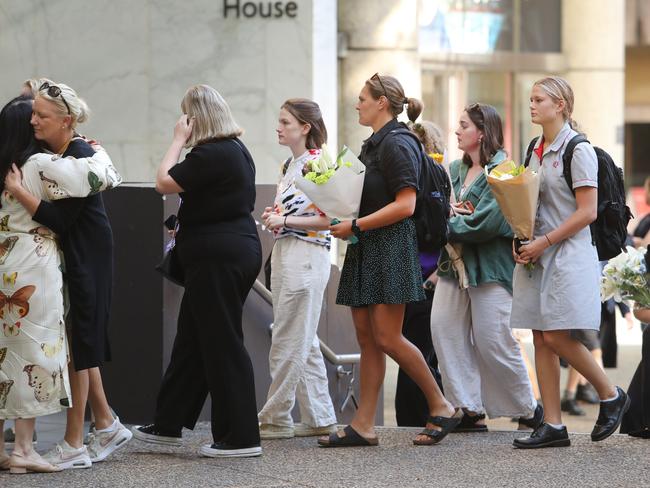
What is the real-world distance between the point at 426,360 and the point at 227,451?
78.8 inches

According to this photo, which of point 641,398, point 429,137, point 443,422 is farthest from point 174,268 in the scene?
point 641,398

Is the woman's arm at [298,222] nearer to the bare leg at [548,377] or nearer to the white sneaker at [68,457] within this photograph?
the bare leg at [548,377]

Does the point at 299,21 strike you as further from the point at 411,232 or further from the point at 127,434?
the point at 127,434

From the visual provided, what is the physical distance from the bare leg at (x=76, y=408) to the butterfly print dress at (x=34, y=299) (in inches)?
7.1

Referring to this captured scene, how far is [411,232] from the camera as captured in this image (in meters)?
6.93

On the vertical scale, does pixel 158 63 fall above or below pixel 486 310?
above

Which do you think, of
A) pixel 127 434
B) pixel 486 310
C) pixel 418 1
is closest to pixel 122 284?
pixel 127 434

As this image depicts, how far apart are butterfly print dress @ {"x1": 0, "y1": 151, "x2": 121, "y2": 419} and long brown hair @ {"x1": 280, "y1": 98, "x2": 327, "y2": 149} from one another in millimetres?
1558

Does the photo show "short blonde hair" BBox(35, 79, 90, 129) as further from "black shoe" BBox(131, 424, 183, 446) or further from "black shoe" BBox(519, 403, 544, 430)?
"black shoe" BBox(519, 403, 544, 430)

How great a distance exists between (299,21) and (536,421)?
4.20m

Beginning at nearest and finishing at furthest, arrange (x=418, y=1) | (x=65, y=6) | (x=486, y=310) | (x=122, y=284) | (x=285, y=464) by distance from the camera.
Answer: (x=285, y=464), (x=486, y=310), (x=122, y=284), (x=65, y=6), (x=418, y=1)

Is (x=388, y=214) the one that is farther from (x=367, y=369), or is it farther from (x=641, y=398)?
(x=641, y=398)

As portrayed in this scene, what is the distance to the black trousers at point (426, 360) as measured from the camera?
8242mm

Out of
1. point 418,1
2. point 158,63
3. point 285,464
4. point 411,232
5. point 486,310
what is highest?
point 418,1
